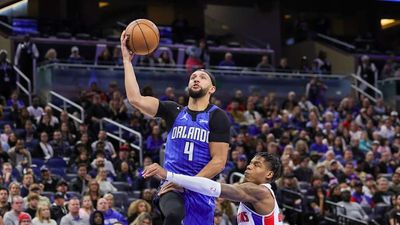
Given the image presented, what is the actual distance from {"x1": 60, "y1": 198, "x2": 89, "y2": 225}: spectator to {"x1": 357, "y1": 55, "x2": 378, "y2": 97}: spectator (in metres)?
15.6

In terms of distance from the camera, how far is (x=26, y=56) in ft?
78.2

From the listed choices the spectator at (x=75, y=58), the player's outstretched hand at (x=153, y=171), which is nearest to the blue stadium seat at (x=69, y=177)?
the spectator at (x=75, y=58)

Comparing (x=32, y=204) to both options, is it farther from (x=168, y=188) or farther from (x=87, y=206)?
(x=168, y=188)

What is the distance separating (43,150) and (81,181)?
1980 millimetres

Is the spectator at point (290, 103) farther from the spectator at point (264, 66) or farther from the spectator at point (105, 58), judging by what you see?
the spectator at point (105, 58)

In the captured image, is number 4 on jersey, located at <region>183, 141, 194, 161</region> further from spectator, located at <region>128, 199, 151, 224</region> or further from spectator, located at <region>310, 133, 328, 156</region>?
spectator, located at <region>310, 133, 328, 156</region>

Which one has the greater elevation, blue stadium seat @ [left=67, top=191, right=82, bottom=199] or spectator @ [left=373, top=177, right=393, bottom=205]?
blue stadium seat @ [left=67, top=191, right=82, bottom=199]

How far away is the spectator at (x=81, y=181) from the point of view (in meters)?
16.5

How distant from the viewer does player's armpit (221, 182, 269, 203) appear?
7.79m

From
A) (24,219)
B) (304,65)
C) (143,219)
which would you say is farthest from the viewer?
(304,65)

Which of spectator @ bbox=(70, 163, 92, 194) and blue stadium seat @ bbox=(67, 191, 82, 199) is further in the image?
spectator @ bbox=(70, 163, 92, 194)

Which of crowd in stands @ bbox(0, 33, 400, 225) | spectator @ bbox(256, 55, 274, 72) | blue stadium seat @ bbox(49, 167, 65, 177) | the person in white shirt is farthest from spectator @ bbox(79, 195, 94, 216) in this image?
spectator @ bbox(256, 55, 274, 72)

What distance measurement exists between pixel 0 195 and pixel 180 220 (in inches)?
259

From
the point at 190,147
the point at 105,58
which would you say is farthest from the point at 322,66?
the point at 190,147
